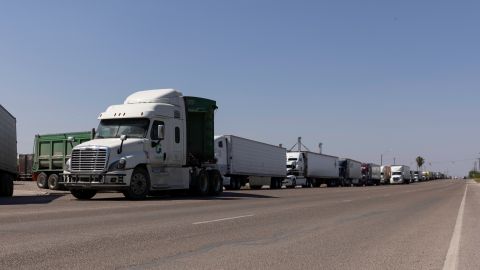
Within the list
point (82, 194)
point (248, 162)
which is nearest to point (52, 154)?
point (82, 194)

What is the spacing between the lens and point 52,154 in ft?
102

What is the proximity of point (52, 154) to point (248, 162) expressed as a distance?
16913 mm

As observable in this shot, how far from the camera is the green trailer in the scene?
101 feet

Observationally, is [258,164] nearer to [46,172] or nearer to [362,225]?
[46,172]

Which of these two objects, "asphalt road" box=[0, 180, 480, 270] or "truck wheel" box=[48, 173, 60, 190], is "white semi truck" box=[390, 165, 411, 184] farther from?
"asphalt road" box=[0, 180, 480, 270]

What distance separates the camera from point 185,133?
23.3 meters

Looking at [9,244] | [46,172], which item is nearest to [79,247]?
[9,244]

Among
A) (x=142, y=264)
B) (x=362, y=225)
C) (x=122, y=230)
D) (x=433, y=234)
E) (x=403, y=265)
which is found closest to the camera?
(x=142, y=264)

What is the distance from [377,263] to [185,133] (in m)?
16.1

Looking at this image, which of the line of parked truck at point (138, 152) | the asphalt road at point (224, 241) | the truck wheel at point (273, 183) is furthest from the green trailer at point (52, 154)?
the truck wheel at point (273, 183)

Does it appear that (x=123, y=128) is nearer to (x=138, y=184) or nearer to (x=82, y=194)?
(x=138, y=184)

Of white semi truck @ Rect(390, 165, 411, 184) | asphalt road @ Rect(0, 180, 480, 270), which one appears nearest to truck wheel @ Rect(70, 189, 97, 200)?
asphalt road @ Rect(0, 180, 480, 270)

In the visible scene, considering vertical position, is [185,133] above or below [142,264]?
above

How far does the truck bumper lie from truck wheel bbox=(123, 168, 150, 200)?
14.9 inches
